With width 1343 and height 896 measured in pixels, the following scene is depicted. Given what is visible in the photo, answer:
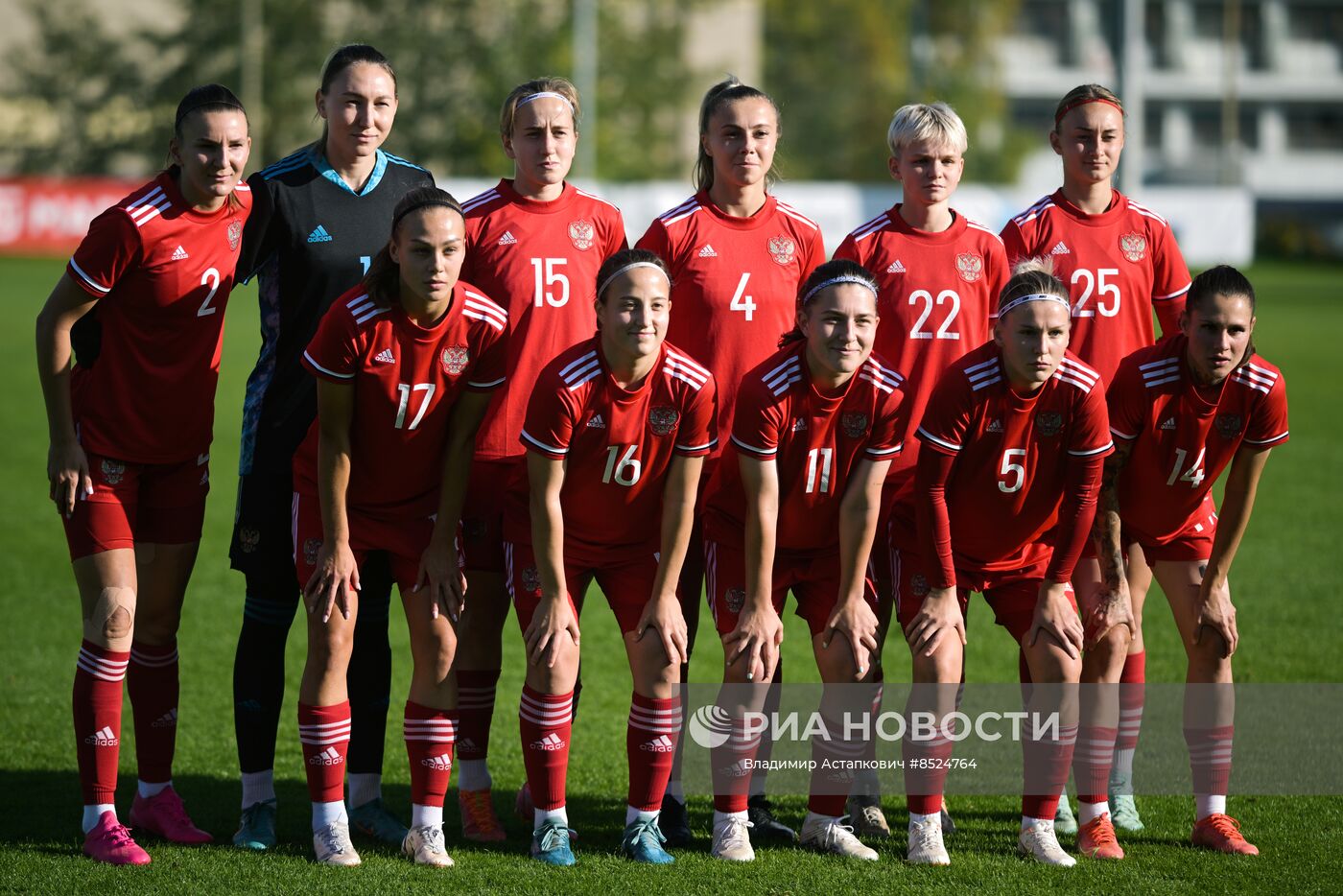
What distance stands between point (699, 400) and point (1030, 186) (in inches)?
1850

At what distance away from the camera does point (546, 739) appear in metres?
4.38

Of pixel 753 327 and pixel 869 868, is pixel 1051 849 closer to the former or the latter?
pixel 869 868

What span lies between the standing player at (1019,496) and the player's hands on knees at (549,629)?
1.07 metres

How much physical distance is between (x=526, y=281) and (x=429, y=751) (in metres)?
1.51

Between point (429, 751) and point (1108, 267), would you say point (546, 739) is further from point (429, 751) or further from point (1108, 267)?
point (1108, 267)

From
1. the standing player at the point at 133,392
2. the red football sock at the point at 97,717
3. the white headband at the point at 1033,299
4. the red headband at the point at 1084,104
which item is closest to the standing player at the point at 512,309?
the standing player at the point at 133,392

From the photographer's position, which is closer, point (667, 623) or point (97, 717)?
point (667, 623)

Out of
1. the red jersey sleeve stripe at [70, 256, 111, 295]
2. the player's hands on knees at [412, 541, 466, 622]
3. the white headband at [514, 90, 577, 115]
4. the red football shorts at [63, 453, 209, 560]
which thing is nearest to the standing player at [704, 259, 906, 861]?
the player's hands on knees at [412, 541, 466, 622]

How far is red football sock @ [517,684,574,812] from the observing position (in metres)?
4.38

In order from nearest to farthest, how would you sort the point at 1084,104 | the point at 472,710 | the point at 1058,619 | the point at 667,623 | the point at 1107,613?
1. the point at 667,623
2. the point at 1058,619
3. the point at 1107,613
4. the point at 472,710
5. the point at 1084,104

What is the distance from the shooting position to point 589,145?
35.8 metres

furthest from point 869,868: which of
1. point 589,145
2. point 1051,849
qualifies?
point 589,145

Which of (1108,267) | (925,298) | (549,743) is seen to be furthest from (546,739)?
(1108,267)

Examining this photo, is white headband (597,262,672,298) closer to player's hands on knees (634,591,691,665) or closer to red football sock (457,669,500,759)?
player's hands on knees (634,591,691,665)
